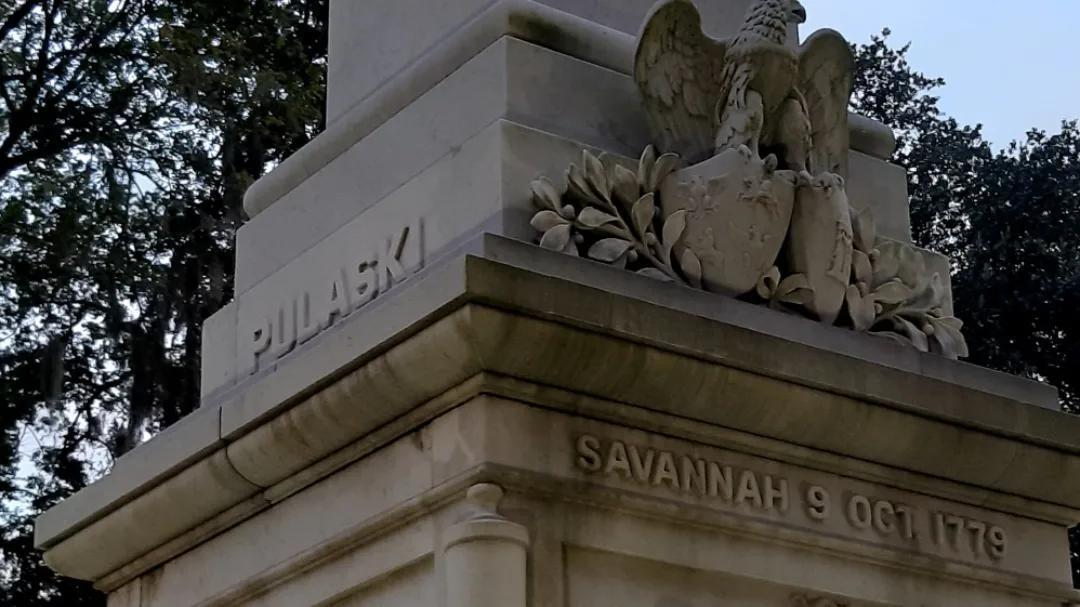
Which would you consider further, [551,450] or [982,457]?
[982,457]

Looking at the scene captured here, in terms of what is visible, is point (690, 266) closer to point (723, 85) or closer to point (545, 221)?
point (545, 221)

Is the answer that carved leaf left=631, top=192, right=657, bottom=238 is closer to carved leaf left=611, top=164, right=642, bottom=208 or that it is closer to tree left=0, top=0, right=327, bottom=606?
carved leaf left=611, top=164, right=642, bottom=208

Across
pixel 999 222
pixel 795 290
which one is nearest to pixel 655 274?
pixel 795 290

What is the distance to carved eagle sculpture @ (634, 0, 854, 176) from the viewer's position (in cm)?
657

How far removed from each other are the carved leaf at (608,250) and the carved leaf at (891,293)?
48.9 inches

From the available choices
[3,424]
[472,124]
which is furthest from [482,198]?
[3,424]

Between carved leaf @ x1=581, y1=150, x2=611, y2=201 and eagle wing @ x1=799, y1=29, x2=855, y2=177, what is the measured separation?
1.09m

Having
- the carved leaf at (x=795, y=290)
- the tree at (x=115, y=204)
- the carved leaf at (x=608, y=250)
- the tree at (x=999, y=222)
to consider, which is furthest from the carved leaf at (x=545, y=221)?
the tree at (x=999, y=222)

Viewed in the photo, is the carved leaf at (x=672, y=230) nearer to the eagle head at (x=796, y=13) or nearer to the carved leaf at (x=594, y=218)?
the carved leaf at (x=594, y=218)

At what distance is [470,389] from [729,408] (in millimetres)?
904

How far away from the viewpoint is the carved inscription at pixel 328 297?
6.43m

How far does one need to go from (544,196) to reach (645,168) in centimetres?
46

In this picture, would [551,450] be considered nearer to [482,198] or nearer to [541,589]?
[541,589]

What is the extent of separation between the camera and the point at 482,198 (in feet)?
20.0
